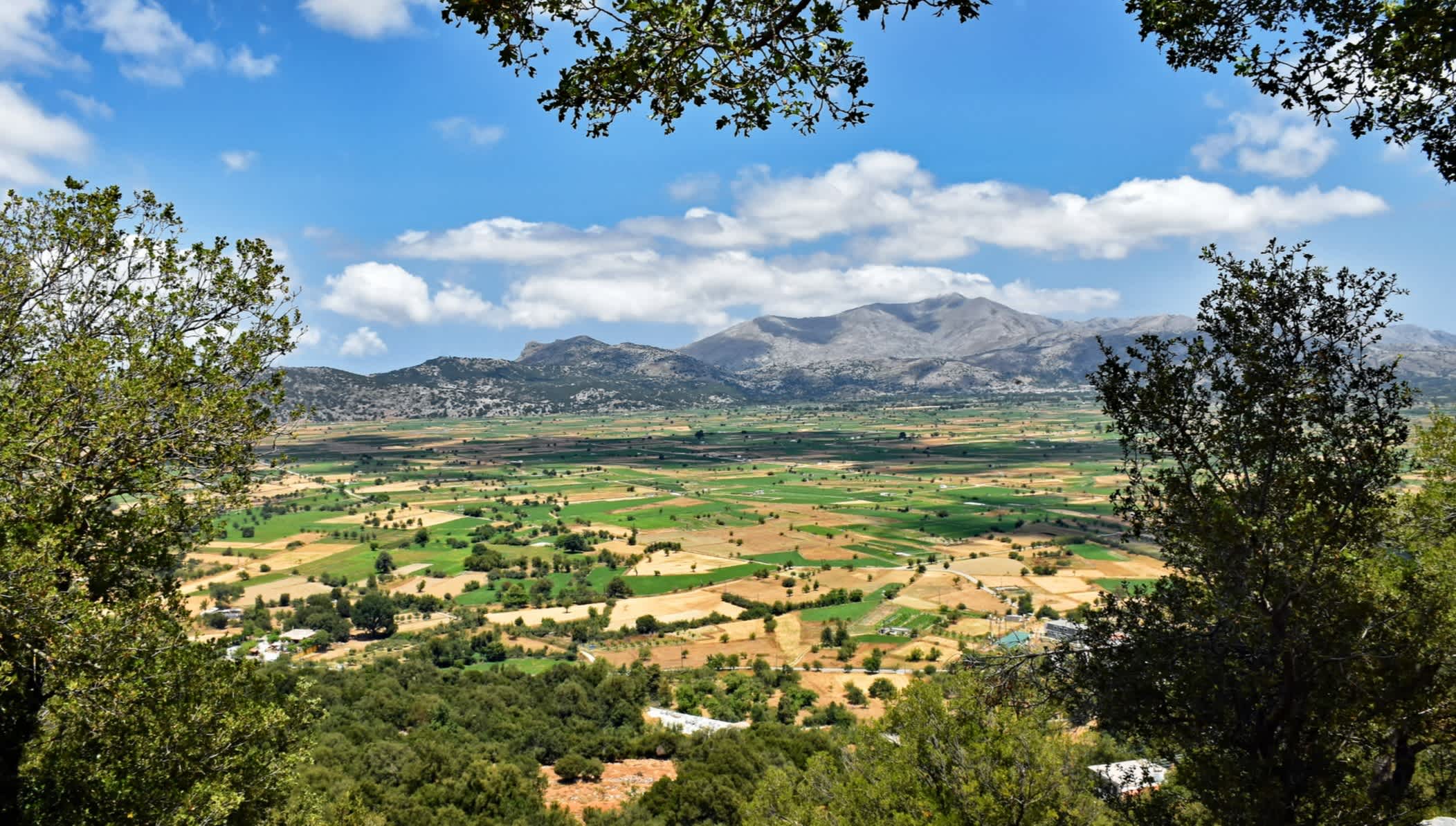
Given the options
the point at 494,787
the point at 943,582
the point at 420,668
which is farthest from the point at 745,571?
the point at 494,787

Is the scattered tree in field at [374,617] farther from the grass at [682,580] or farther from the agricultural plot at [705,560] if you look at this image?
the grass at [682,580]

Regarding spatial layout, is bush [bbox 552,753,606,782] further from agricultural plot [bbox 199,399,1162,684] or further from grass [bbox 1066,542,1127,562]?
grass [bbox 1066,542,1127,562]

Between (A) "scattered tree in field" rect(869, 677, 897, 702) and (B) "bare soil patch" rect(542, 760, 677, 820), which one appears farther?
(A) "scattered tree in field" rect(869, 677, 897, 702)

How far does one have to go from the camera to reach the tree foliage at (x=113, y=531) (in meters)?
9.64

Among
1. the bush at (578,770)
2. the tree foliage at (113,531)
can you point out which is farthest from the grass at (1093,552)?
the tree foliage at (113,531)

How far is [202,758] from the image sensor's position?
11.5 metres

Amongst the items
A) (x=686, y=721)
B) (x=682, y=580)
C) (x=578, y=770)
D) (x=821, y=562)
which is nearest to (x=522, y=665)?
(x=686, y=721)

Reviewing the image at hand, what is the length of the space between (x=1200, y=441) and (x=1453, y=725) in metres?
5.79

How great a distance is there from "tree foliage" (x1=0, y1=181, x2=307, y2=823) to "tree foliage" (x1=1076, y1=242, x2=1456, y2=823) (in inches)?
554

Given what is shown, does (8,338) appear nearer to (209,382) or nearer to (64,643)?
(209,382)

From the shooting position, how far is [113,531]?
11578 millimetres

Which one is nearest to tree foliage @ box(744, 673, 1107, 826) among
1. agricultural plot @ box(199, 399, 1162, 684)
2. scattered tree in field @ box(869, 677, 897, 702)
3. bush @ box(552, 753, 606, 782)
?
bush @ box(552, 753, 606, 782)

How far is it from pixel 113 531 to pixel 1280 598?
17.8m

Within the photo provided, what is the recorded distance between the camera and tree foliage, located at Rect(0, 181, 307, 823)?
31.6 ft
